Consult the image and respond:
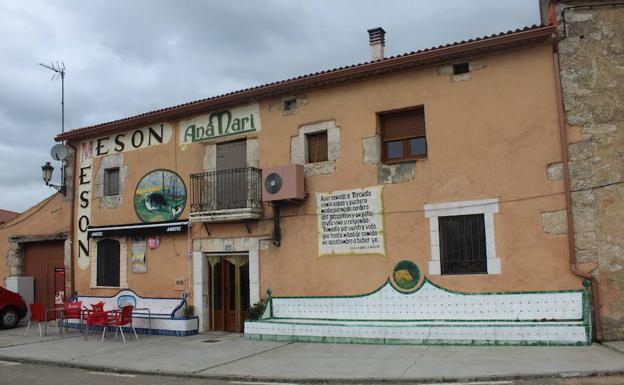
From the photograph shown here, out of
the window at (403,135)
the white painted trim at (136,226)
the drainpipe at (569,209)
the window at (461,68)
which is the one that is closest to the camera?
the drainpipe at (569,209)

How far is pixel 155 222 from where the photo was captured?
543 inches

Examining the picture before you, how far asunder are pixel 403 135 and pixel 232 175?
4.04 m

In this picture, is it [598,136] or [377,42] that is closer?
[598,136]

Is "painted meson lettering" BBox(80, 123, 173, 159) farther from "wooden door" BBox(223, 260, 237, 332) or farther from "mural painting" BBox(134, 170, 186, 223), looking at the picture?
"wooden door" BBox(223, 260, 237, 332)

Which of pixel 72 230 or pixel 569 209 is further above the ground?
pixel 72 230

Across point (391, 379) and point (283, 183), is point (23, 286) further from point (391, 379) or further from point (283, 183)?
point (391, 379)

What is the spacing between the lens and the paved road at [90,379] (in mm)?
6609

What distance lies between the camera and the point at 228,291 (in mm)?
12781

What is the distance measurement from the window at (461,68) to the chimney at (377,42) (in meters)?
2.55

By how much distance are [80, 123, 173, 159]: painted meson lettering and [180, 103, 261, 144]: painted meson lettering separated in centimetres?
63

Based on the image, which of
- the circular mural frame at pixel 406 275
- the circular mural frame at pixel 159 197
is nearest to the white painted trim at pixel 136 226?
the circular mural frame at pixel 159 197

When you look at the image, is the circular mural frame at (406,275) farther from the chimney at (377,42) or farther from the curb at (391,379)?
the chimney at (377,42)

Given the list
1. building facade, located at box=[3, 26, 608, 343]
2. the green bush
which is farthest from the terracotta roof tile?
the green bush

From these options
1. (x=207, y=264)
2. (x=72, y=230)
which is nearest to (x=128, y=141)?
(x=72, y=230)
